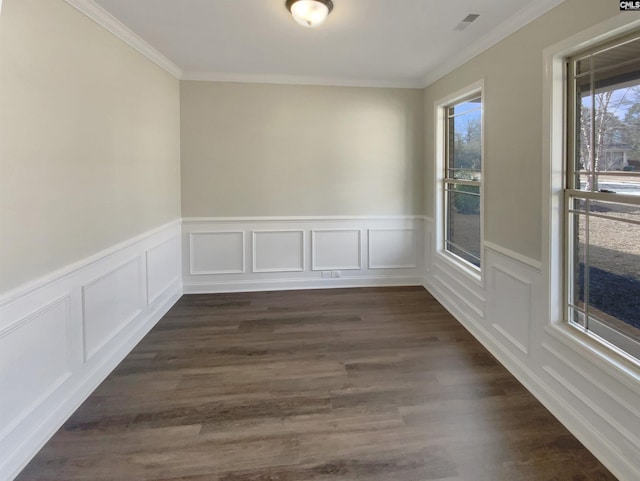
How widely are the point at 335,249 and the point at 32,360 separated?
335 cm

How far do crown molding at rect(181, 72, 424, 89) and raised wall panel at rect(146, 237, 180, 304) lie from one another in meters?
1.84

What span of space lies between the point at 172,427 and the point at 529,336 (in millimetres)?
2320

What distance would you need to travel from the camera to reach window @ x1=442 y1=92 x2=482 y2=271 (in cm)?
359

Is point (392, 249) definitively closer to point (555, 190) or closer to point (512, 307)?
point (512, 307)

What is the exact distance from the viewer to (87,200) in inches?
98.0

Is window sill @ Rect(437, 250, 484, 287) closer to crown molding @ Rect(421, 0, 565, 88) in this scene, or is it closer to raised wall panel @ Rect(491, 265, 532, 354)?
raised wall panel @ Rect(491, 265, 532, 354)

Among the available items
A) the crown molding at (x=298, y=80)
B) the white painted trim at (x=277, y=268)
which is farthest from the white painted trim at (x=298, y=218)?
the crown molding at (x=298, y=80)

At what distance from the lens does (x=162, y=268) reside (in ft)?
12.9

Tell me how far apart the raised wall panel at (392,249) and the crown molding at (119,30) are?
9.59 feet

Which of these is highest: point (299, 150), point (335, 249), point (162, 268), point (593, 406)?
point (299, 150)

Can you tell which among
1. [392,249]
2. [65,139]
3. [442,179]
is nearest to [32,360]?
[65,139]

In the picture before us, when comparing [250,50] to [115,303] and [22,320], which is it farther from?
[22,320]

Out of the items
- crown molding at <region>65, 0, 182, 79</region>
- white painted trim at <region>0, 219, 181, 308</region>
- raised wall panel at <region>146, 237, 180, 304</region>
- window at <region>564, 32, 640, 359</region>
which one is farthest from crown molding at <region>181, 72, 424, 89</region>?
window at <region>564, 32, 640, 359</region>

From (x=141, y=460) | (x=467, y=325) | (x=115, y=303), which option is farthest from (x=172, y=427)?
(x=467, y=325)
